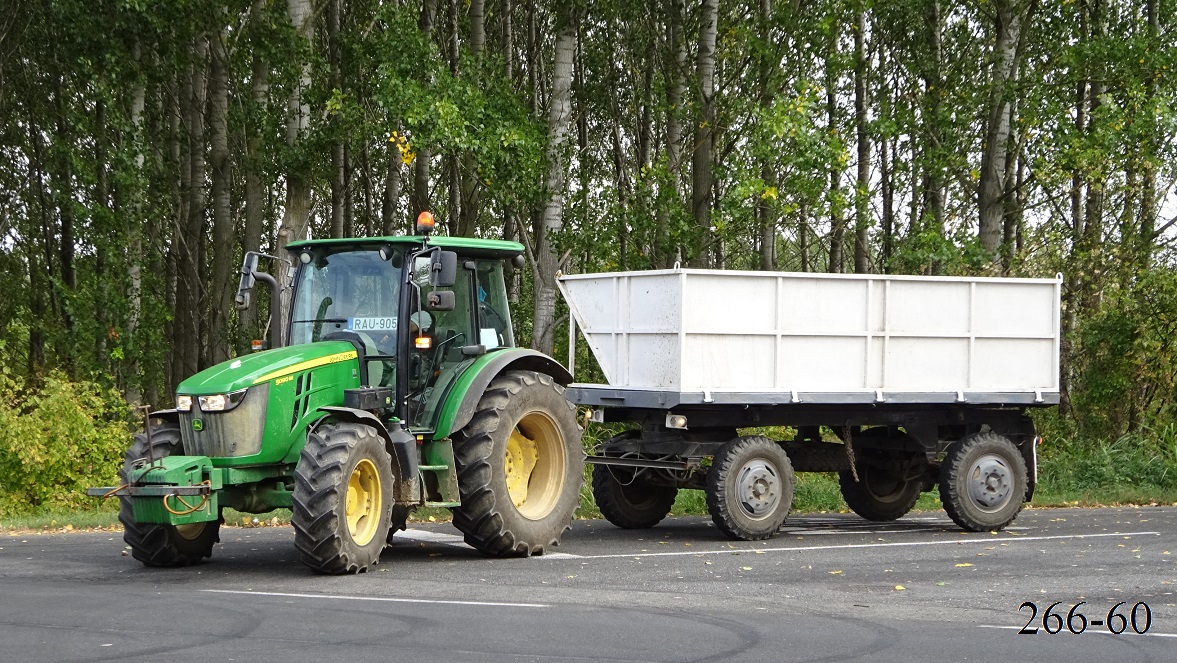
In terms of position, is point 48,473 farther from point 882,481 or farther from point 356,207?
point 356,207

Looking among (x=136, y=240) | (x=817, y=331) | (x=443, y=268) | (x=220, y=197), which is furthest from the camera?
(x=220, y=197)

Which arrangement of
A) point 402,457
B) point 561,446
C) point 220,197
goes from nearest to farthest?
point 402,457 → point 561,446 → point 220,197

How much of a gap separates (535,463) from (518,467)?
0.19m

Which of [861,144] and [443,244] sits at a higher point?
[861,144]

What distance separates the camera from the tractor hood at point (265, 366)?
443 inches

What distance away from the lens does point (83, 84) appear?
33.5 metres

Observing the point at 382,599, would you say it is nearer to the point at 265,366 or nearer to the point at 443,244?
the point at 265,366

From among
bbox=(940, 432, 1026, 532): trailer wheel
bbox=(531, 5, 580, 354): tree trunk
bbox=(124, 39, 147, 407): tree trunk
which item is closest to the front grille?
bbox=(940, 432, 1026, 532): trailer wheel

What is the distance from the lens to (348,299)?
40.9ft

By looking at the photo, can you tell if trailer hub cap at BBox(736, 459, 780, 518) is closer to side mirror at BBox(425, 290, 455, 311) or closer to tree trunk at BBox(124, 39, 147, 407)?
side mirror at BBox(425, 290, 455, 311)

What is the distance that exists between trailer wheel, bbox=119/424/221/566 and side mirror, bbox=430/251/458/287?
2.42m

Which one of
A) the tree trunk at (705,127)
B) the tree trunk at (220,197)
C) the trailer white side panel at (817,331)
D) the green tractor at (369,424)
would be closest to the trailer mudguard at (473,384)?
the green tractor at (369,424)

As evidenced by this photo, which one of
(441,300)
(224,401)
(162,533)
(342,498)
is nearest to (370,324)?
(441,300)

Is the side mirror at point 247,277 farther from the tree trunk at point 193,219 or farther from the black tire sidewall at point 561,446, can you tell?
the tree trunk at point 193,219
